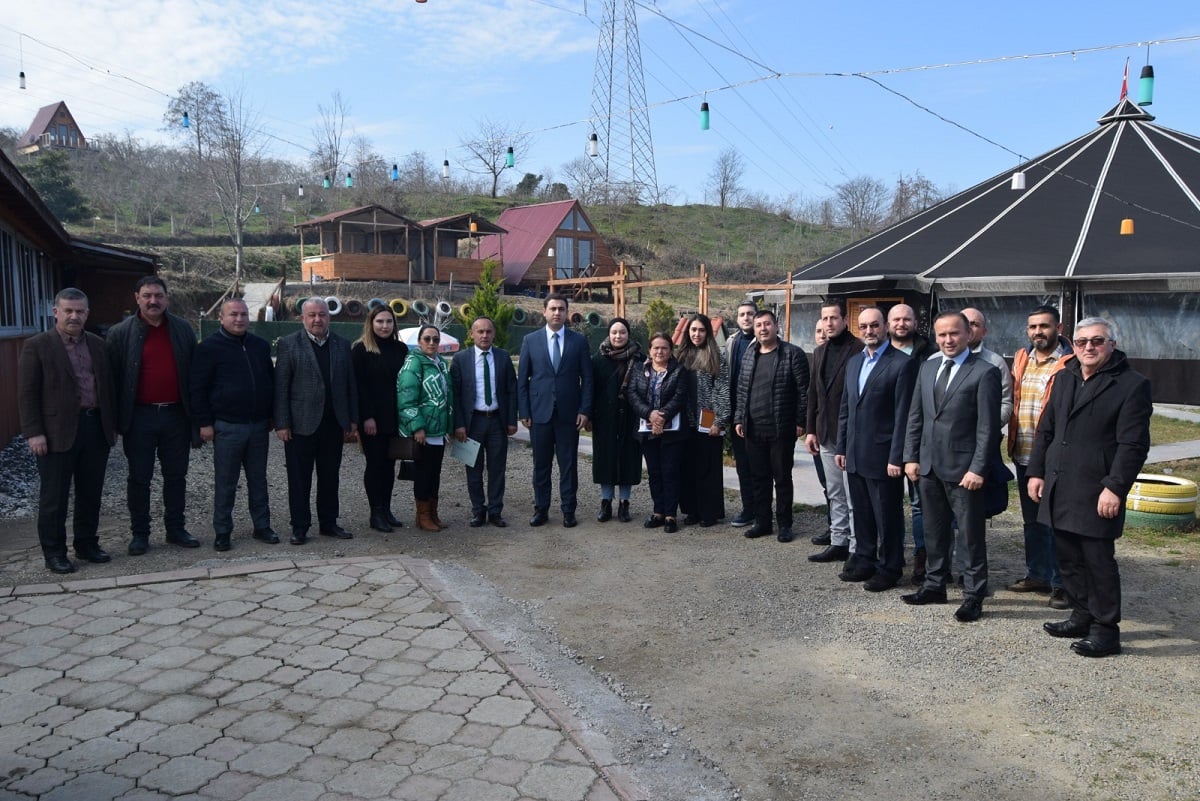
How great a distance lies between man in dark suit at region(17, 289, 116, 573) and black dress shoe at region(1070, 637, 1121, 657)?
20.1 ft

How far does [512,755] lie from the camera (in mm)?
3367

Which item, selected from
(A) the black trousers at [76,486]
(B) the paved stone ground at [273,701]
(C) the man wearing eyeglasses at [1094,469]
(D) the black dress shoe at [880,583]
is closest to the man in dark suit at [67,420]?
(A) the black trousers at [76,486]

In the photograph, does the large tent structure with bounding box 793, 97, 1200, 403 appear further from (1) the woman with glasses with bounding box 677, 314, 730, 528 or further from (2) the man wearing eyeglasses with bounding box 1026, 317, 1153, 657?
(2) the man wearing eyeglasses with bounding box 1026, 317, 1153, 657

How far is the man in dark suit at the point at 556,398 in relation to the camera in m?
7.30

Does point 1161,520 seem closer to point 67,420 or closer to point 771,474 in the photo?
point 771,474

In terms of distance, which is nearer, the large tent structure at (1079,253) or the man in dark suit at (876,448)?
the man in dark suit at (876,448)

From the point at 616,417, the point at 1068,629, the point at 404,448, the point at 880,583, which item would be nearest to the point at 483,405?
the point at 404,448

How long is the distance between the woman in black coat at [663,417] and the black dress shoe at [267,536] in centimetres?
300

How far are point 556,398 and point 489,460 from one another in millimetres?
782

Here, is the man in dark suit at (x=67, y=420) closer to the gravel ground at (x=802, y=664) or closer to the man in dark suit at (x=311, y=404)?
the gravel ground at (x=802, y=664)

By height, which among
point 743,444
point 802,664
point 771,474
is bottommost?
point 802,664

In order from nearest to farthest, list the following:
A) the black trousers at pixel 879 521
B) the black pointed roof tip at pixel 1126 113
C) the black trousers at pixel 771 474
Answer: the black trousers at pixel 879 521
the black trousers at pixel 771 474
the black pointed roof tip at pixel 1126 113

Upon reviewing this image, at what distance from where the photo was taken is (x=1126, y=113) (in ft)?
52.0

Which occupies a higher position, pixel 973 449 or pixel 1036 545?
pixel 973 449
